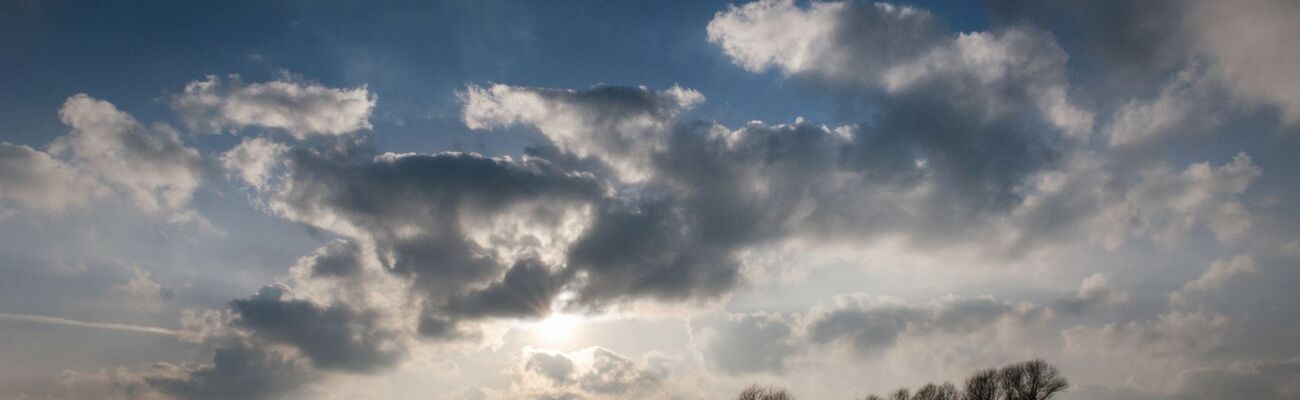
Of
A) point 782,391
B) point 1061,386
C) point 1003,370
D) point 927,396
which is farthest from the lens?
point 782,391

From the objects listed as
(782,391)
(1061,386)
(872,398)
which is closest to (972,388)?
(1061,386)

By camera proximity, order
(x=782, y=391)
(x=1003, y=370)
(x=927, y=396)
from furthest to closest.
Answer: (x=782, y=391) < (x=927, y=396) < (x=1003, y=370)

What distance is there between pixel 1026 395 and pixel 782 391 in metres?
50.3

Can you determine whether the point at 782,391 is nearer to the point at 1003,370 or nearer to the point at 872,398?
the point at 872,398

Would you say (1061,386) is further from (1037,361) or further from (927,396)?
(927,396)

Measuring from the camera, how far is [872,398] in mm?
146000

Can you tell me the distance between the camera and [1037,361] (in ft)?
380

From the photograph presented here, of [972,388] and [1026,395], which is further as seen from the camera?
[972,388]

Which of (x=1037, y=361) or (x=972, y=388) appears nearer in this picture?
(x=1037, y=361)

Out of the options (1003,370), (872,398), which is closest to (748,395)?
(872,398)

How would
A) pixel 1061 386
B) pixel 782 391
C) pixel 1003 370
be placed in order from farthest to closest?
pixel 782 391 → pixel 1003 370 → pixel 1061 386

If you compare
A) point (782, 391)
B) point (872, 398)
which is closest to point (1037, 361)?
point (872, 398)

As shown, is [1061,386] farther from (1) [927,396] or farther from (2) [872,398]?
(2) [872,398]

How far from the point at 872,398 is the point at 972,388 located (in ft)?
89.6
